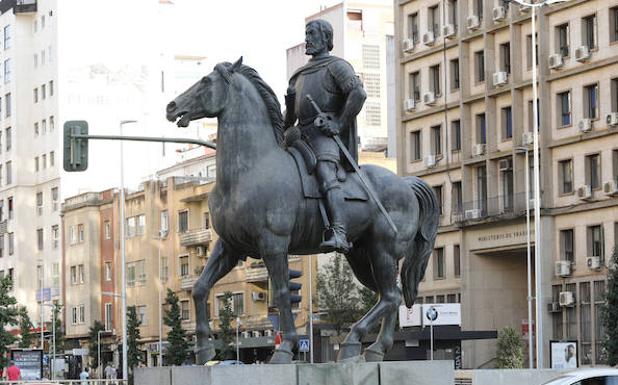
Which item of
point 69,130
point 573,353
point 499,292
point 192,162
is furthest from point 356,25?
point 69,130

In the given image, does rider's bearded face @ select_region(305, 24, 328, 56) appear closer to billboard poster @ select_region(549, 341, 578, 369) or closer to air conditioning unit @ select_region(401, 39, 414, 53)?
billboard poster @ select_region(549, 341, 578, 369)

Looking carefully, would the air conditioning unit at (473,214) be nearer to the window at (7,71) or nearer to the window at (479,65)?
the window at (479,65)

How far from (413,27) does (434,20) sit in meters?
2.28

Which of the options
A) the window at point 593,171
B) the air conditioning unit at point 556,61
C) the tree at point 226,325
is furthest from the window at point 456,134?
the tree at point 226,325

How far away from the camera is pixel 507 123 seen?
262 feet

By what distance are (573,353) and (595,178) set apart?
18.6 meters

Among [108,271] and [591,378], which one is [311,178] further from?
[108,271]

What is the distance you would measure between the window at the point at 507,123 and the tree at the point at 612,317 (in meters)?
17.4

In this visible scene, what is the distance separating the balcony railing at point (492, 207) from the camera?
3036 inches

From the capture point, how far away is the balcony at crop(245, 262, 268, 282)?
4033 inches

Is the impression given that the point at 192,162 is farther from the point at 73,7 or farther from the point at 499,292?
the point at 499,292

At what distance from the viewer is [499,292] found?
81312 millimetres

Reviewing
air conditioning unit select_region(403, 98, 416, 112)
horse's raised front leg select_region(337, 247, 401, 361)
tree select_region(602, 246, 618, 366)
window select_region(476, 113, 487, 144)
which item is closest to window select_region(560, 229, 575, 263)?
window select_region(476, 113, 487, 144)

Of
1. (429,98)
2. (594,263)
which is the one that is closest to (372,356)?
(594,263)
